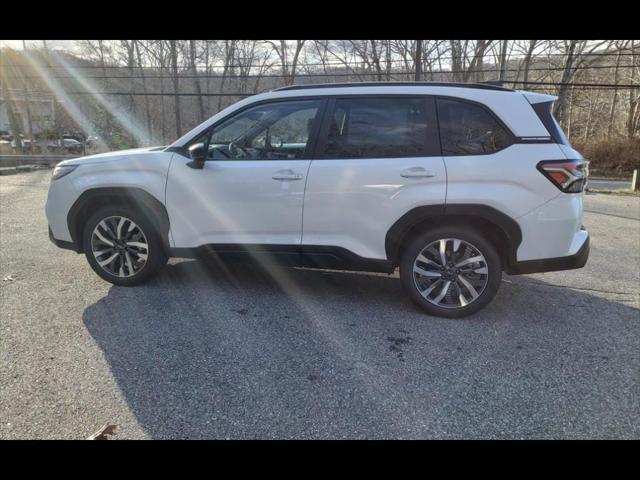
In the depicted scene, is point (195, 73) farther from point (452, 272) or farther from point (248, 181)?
point (452, 272)

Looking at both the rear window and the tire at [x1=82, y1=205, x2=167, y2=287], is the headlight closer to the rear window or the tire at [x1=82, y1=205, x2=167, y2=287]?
the tire at [x1=82, y1=205, x2=167, y2=287]

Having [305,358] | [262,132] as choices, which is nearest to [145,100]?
[262,132]

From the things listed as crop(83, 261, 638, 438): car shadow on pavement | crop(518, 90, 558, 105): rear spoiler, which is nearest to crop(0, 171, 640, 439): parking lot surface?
crop(83, 261, 638, 438): car shadow on pavement

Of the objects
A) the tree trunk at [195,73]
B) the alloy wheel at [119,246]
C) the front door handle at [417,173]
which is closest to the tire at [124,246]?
the alloy wheel at [119,246]

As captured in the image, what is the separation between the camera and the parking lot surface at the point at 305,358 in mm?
2283

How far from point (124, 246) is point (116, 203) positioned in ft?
1.40

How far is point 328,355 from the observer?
2.97 meters

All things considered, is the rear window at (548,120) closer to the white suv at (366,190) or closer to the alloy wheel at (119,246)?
the white suv at (366,190)

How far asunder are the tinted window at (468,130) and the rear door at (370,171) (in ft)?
0.28

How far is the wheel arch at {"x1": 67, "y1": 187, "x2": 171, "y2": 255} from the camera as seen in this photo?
3.91 m

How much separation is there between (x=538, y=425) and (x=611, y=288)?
303 centimetres

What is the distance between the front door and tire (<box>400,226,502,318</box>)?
1.08 meters
